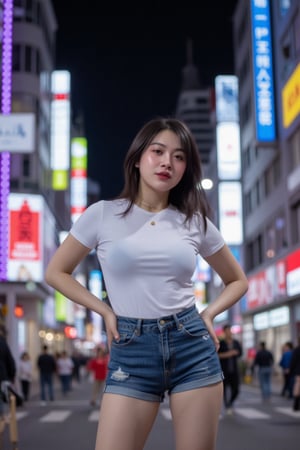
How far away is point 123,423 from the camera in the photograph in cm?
295

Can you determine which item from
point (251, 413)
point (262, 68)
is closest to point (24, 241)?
point (262, 68)

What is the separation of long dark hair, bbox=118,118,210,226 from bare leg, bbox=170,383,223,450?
76 centimetres

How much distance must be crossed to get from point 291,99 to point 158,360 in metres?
30.9

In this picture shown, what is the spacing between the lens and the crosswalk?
15.3 m

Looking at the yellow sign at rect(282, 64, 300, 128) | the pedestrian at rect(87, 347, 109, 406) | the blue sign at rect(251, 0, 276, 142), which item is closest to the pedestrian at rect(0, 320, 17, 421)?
the pedestrian at rect(87, 347, 109, 406)

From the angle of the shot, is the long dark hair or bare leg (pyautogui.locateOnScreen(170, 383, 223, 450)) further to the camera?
the long dark hair

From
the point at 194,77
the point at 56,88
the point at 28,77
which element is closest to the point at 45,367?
the point at 28,77

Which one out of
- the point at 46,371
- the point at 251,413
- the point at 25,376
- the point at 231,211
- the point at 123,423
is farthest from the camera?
the point at 231,211

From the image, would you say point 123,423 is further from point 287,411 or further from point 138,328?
point 287,411

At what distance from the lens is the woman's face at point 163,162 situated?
3.27m

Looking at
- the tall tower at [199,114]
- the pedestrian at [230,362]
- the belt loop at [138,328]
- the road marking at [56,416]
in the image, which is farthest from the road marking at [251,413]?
Answer: the tall tower at [199,114]

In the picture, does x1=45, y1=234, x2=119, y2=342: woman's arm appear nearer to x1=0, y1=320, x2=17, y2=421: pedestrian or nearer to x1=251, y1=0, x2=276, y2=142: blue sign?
x1=0, y1=320, x2=17, y2=421: pedestrian

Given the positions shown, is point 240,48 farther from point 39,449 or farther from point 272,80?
point 39,449

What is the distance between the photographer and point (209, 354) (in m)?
3.14
